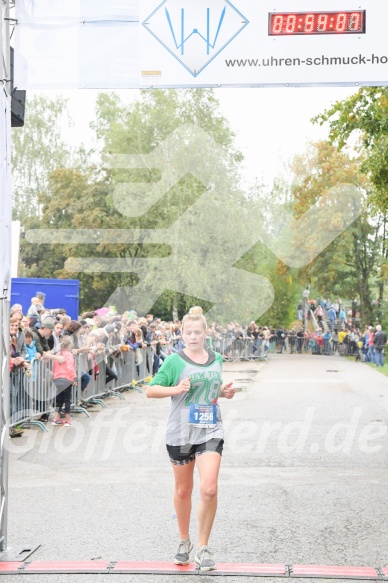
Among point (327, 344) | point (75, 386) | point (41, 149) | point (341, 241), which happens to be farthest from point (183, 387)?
point (41, 149)

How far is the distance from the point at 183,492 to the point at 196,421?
55 cm

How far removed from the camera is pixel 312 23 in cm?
769

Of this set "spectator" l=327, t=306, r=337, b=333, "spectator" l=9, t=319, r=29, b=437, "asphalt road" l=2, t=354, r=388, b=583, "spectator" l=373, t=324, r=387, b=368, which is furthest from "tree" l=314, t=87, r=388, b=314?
"spectator" l=327, t=306, r=337, b=333

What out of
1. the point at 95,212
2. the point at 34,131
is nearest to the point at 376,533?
the point at 95,212

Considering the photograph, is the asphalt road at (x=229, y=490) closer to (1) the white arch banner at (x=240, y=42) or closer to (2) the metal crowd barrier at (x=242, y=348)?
(1) the white arch banner at (x=240, y=42)

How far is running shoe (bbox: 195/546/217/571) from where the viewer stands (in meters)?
6.48

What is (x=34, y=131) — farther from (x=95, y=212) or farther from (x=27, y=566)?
(x=27, y=566)

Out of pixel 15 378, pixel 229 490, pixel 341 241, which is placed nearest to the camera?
pixel 229 490

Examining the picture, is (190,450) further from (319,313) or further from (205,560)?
(319,313)

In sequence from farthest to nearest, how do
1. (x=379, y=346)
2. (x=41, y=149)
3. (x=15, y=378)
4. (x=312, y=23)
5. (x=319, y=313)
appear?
(x=319, y=313) < (x=41, y=149) < (x=379, y=346) < (x=15, y=378) < (x=312, y=23)

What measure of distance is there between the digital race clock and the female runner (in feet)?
8.38

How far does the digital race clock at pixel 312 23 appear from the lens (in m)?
7.67

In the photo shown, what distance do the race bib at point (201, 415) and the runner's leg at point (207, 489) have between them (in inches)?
8.0

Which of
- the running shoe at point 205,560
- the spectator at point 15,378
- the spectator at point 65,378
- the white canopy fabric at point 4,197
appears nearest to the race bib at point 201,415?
the running shoe at point 205,560
